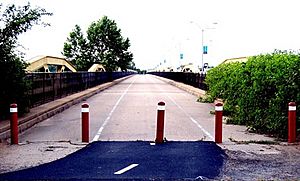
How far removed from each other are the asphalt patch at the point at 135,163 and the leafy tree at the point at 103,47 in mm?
61233

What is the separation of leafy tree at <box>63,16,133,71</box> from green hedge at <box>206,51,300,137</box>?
56.6 m

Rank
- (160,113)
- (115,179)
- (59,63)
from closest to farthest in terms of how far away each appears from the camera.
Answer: (115,179)
(160,113)
(59,63)

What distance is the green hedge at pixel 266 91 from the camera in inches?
467

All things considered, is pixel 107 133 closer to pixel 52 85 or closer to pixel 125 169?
pixel 125 169

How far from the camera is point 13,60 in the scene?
50.9 feet

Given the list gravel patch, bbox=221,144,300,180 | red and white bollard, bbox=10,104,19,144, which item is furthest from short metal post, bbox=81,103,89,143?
gravel patch, bbox=221,144,300,180

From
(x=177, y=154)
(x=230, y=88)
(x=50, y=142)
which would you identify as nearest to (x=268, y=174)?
(x=177, y=154)

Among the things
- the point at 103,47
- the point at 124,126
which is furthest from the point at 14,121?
the point at 103,47

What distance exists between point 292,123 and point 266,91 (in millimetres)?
1976

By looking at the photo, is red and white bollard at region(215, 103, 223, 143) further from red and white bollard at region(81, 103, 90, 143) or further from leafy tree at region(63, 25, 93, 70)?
leafy tree at region(63, 25, 93, 70)

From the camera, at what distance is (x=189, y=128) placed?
46.1 feet

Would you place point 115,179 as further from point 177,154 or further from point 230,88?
point 230,88

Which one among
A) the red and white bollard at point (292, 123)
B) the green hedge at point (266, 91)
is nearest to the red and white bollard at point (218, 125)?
the red and white bollard at point (292, 123)

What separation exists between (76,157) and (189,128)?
5.50 metres
